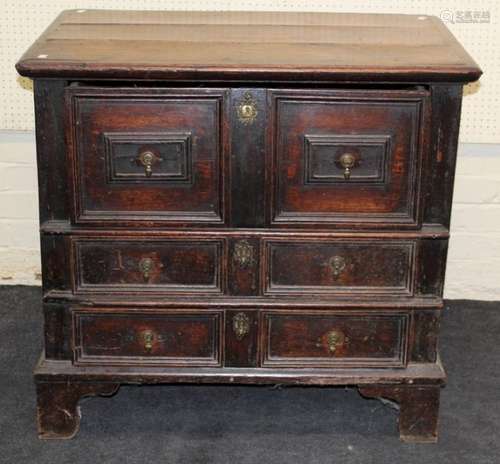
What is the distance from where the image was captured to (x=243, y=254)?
2.73 meters

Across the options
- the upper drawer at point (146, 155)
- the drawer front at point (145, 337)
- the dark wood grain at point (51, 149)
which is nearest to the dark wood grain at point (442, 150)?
the upper drawer at point (146, 155)

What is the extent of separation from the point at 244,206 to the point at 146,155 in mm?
275

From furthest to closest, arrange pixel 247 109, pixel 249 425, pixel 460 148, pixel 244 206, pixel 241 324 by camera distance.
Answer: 1. pixel 460 148
2. pixel 249 425
3. pixel 241 324
4. pixel 244 206
5. pixel 247 109

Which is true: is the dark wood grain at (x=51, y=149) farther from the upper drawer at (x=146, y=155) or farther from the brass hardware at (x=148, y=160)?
the brass hardware at (x=148, y=160)

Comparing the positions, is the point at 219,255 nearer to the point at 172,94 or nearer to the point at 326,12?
the point at 172,94

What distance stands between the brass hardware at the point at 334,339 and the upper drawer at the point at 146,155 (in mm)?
421

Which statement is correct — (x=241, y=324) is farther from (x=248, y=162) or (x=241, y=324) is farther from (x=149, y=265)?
(x=248, y=162)

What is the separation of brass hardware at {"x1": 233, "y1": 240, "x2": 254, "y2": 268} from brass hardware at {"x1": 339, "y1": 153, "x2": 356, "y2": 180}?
12.3 inches

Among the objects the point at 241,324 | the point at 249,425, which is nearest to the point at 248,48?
the point at 241,324

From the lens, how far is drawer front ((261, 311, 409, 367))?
2795mm

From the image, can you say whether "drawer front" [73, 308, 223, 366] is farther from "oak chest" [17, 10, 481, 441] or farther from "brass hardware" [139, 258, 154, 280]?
"brass hardware" [139, 258, 154, 280]

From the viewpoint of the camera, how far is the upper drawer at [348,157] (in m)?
2.58

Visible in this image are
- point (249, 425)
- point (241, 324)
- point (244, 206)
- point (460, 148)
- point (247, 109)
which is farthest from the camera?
point (460, 148)

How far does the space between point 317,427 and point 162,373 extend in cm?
47
